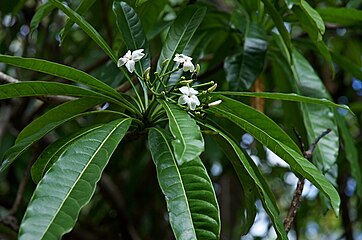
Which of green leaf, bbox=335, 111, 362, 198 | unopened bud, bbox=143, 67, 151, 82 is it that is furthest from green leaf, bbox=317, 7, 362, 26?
unopened bud, bbox=143, 67, 151, 82

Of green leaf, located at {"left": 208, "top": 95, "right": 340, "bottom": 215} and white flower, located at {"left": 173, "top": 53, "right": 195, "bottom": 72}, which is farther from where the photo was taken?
white flower, located at {"left": 173, "top": 53, "right": 195, "bottom": 72}

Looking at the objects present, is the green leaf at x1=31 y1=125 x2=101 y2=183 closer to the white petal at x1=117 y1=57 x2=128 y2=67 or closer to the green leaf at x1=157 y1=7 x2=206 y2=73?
the white petal at x1=117 y1=57 x2=128 y2=67

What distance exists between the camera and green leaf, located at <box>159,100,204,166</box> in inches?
30.8

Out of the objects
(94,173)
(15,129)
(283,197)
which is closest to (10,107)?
(15,129)

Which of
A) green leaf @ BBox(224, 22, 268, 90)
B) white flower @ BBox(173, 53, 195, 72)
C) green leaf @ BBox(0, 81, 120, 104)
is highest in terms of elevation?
green leaf @ BBox(0, 81, 120, 104)

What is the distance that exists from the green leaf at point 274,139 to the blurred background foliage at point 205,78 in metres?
0.28

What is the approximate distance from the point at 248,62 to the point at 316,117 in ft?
0.65

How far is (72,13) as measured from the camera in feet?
3.38

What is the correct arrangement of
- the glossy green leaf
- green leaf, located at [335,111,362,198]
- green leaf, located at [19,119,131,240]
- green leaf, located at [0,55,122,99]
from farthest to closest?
green leaf, located at [335,111,362,198]
the glossy green leaf
green leaf, located at [0,55,122,99]
green leaf, located at [19,119,131,240]

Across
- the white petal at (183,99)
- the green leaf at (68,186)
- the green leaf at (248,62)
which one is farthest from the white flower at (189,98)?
the green leaf at (248,62)

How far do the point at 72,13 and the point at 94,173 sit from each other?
322mm

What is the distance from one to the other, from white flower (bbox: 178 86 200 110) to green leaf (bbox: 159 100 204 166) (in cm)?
1

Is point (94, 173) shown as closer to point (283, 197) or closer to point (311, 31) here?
point (311, 31)

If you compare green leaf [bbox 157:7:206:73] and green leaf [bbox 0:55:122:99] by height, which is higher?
green leaf [bbox 0:55:122:99]
